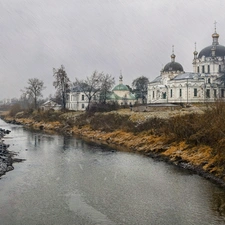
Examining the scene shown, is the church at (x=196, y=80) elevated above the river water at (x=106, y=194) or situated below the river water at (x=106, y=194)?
above

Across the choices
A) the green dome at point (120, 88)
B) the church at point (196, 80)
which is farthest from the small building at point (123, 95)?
the church at point (196, 80)

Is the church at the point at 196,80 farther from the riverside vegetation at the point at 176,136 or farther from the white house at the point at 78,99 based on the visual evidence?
the riverside vegetation at the point at 176,136

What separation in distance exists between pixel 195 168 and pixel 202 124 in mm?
5046

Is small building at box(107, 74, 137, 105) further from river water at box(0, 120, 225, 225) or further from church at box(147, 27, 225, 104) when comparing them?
river water at box(0, 120, 225, 225)

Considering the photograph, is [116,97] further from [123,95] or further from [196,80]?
[196,80]

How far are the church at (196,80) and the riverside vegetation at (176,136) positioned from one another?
2220 cm

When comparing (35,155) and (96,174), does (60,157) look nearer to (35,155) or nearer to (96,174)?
(35,155)

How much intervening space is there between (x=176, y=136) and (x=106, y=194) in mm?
12217

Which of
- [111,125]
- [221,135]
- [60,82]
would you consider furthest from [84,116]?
[221,135]

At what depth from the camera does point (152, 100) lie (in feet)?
221

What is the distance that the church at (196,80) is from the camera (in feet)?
198

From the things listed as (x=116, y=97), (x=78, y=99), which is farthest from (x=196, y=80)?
(x=78, y=99)

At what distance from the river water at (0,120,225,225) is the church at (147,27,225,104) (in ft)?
126

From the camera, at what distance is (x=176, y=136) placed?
26.6m
